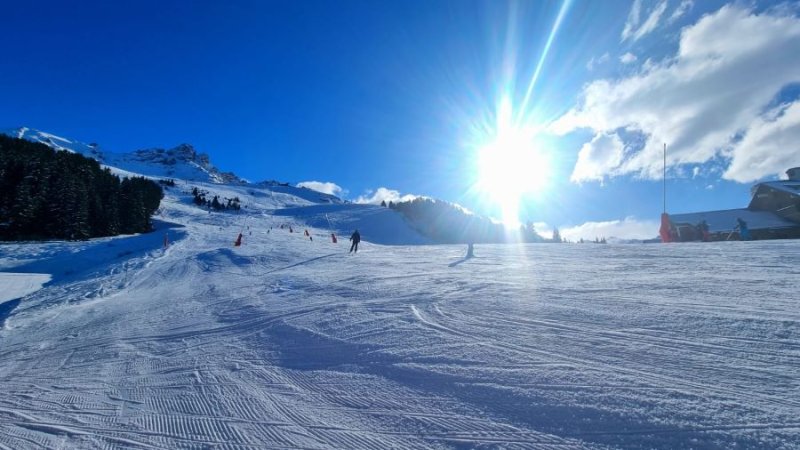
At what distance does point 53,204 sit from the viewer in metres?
39.2

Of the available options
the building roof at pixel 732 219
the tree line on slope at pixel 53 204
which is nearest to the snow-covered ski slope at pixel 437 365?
the building roof at pixel 732 219

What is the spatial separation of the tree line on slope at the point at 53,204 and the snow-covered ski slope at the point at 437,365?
126ft

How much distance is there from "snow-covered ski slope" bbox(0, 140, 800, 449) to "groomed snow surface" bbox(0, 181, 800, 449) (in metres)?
0.03

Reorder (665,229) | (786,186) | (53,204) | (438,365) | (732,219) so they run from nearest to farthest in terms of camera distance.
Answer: (438,365)
(665,229)
(786,186)
(732,219)
(53,204)

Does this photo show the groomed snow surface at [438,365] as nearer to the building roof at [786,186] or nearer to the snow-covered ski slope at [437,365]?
the snow-covered ski slope at [437,365]

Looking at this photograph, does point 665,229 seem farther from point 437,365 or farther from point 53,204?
point 53,204

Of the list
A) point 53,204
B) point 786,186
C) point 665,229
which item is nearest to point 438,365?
point 665,229

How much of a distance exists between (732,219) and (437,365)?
39.6 meters

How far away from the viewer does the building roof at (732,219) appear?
1168 inches

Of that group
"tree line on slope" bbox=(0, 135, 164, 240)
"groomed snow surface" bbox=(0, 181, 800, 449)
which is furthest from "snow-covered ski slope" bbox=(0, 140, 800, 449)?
"tree line on slope" bbox=(0, 135, 164, 240)

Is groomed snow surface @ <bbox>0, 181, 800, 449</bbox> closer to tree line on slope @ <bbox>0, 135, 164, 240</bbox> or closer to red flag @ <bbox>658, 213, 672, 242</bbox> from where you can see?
red flag @ <bbox>658, 213, 672, 242</bbox>

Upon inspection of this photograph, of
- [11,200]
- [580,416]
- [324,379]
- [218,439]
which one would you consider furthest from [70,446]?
[11,200]

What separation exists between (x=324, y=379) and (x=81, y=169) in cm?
6385

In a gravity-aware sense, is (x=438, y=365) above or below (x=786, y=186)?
below
